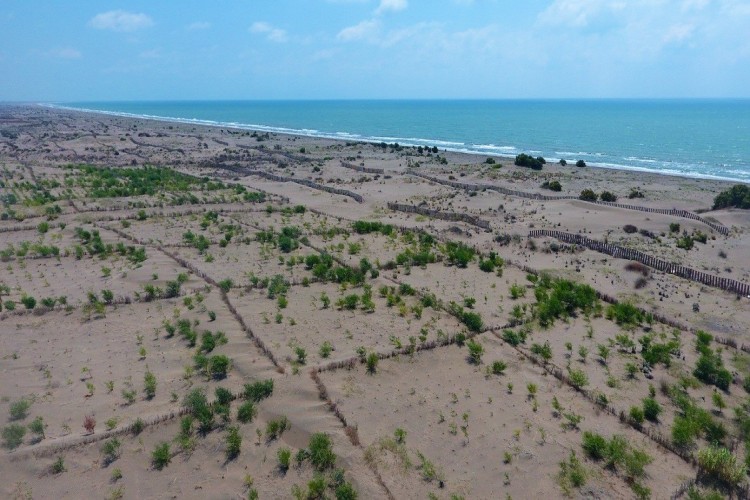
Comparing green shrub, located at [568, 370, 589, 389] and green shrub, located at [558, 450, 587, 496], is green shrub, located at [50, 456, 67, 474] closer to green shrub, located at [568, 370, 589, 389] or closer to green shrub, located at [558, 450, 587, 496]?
green shrub, located at [558, 450, 587, 496]

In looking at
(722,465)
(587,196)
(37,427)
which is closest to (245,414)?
(37,427)

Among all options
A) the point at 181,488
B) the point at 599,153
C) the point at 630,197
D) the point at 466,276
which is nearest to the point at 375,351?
the point at 181,488

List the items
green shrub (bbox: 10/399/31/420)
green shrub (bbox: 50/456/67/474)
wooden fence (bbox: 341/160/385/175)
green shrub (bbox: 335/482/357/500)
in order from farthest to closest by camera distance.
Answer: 1. wooden fence (bbox: 341/160/385/175)
2. green shrub (bbox: 10/399/31/420)
3. green shrub (bbox: 50/456/67/474)
4. green shrub (bbox: 335/482/357/500)

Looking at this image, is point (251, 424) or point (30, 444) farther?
point (251, 424)

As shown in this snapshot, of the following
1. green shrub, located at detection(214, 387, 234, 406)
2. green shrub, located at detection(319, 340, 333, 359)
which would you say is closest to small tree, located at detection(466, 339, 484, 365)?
green shrub, located at detection(319, 340, 333, 359)

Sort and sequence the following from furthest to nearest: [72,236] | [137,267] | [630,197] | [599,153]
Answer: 1. [599,153]
2. [630,197]
3. [72,236]
4. [137,267]

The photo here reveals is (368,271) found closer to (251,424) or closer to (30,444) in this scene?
(251,424)
